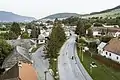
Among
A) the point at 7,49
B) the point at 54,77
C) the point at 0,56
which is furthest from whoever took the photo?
the point at 7,49

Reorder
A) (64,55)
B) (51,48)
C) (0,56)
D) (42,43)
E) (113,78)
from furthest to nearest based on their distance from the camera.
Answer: (42,43) → (64,55) → (51,48) → (0,56) → (113,78)

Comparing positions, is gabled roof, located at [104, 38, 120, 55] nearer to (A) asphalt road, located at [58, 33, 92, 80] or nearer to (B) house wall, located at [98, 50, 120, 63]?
(B) house wall, located at [98, 50, 120, 63]

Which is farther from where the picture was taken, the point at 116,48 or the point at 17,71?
the point at 116,48

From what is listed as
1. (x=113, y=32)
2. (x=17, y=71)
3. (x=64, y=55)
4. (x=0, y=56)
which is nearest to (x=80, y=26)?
(x=113, y=32)

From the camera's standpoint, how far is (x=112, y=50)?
5262 centimetres

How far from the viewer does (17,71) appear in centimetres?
2972

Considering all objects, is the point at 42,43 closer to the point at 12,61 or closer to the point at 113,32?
the point at 113,32

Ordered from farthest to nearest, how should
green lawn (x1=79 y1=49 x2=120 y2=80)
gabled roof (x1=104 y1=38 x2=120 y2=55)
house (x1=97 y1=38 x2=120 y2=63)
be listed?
gabled roof (x1=104 y1=38 x2=120 y2=55) → house (x1=97 y1=38 x2=120 y2=63) → green lawn (x1=79 y1=49 x2=120 y2=80)

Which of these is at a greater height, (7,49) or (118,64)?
(7,49)

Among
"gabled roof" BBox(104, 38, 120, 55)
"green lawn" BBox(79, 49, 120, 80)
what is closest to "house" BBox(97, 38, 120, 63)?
"gabled roof" BBox(104, 38, 120, 55)

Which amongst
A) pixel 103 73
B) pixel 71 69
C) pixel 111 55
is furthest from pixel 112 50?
pixel 103 73

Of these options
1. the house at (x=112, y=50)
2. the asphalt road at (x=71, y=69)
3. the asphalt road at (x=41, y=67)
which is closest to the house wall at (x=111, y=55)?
the house at (x=112, y=50)

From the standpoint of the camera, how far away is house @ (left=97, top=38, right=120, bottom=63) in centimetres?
5038

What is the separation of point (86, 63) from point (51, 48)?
34.8 ft
